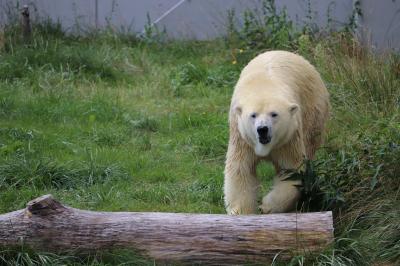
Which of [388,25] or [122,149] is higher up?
[388,25]

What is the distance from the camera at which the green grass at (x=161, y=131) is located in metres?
5.45

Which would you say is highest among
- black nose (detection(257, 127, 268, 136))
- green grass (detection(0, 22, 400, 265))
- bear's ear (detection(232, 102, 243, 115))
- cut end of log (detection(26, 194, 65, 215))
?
bear's ear (detection(232, 102, 243, 115))

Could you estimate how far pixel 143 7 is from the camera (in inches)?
482

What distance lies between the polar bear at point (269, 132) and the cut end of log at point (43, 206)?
4.86 feet

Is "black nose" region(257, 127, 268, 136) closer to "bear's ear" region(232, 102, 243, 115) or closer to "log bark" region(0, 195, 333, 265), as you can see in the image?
"bear's ear" region(232, 102, 243, 115)

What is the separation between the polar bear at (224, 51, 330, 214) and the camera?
18.1 feet

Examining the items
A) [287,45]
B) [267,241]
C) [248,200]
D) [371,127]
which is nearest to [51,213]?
[267,241]

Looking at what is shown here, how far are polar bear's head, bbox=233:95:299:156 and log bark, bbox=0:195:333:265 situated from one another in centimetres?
80

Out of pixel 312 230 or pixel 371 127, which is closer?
pixel 312 230

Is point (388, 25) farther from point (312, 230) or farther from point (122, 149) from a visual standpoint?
point (312, 230)

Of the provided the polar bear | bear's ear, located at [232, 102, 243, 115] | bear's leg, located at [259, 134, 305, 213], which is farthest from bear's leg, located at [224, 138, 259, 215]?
bear's ear, located at [232, 102, 243, 115]

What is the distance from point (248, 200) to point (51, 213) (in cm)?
165

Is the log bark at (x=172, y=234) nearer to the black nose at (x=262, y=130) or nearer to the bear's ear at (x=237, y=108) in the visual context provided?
the black nose at (x=262, y=130)

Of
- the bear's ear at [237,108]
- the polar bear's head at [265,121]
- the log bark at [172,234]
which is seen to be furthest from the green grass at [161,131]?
the bear's ear at [237,108]
